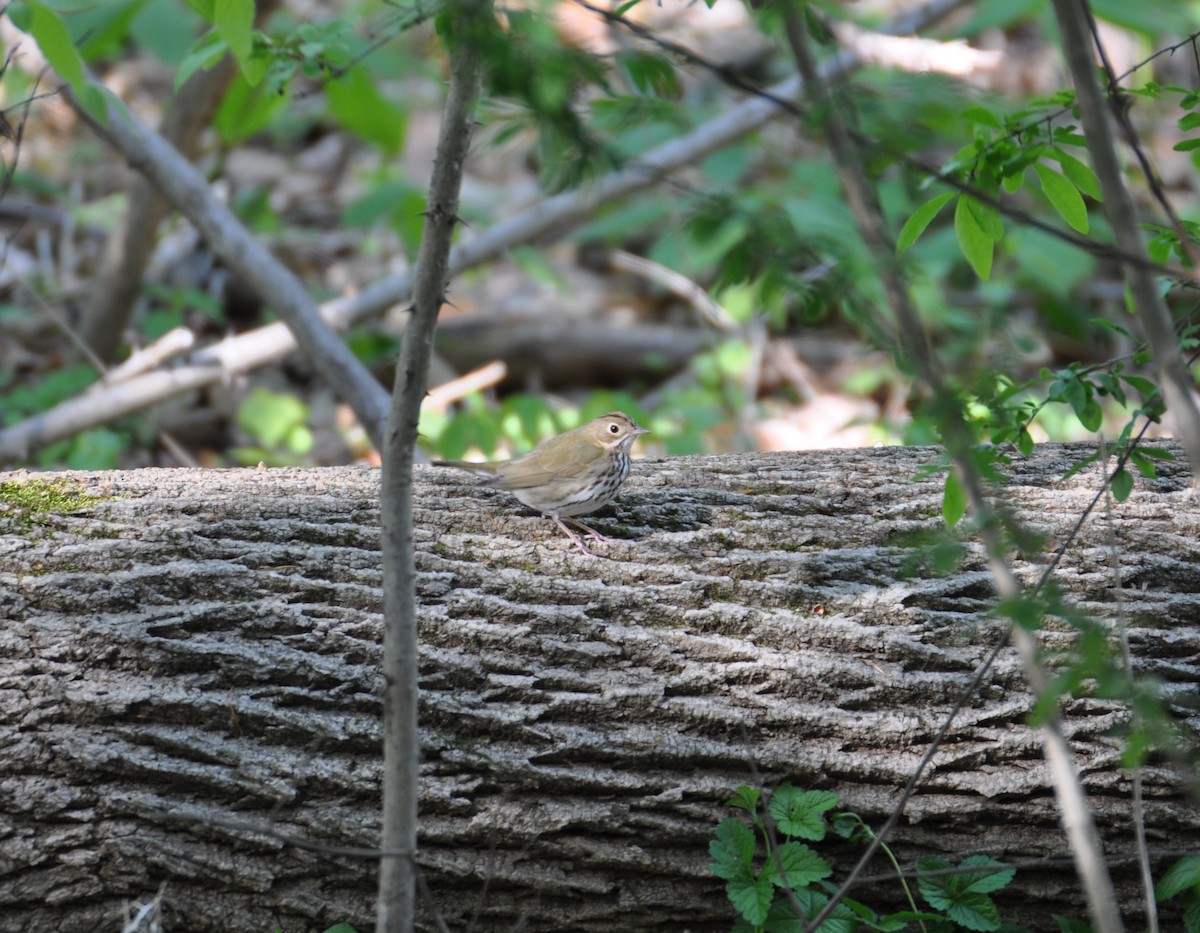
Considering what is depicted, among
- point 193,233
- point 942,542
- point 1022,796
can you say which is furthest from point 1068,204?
point 193,233

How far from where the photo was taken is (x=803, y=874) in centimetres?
242

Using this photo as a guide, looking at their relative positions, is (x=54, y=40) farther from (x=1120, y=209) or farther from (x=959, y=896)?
(x=959, y=896)

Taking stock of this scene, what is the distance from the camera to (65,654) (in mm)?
2424

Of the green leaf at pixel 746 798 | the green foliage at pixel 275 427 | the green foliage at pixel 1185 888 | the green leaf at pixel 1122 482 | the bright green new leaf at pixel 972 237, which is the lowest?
the green foliage at pixel 1185 888

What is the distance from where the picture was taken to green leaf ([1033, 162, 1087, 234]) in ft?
7.30

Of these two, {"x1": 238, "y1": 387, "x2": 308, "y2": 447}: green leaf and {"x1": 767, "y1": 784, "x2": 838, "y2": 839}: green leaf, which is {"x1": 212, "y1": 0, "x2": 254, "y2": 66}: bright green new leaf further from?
{"x1": 238, "y1": 387, "x2": 308, "y2": 447}: green leaf

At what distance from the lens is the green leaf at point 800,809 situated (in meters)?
2.42

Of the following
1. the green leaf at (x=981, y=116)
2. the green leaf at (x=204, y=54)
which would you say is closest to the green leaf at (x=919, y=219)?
the green leaf at (x=981, y=116)

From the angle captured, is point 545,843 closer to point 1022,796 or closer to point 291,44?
point 1022,796

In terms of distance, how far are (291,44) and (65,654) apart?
178 cm

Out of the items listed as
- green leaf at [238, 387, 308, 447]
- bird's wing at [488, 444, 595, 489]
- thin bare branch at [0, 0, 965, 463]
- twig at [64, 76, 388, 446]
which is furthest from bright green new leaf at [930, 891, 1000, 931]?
green leaf at [238, 387, 308, 447]

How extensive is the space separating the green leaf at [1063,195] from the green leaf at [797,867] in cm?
150

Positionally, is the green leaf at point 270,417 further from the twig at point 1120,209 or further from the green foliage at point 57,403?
the twig at point 1120,209

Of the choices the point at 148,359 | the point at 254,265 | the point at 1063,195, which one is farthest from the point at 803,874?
the point at 148,359
